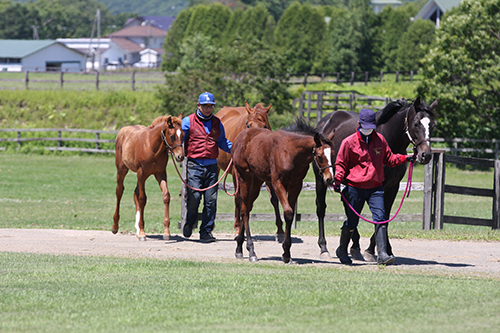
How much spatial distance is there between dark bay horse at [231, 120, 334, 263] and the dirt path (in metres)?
0.87

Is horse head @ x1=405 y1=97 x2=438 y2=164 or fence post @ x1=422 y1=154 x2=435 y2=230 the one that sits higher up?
horse head @ x1=405 y1=97 x2=438 y2=164

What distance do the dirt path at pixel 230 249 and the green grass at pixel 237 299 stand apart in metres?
0.82

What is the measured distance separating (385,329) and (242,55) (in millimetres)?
28086

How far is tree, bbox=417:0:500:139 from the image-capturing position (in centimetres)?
2947

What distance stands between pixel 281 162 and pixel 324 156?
767 mm

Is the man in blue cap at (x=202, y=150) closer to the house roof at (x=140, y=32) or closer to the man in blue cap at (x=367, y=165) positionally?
the man in blue cap at (x=367, y=165)

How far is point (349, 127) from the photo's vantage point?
1017 cm

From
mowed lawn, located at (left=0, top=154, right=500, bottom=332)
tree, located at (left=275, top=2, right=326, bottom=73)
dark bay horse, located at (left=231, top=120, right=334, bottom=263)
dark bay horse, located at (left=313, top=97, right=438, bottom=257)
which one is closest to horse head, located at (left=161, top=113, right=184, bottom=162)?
dark bay horse, located at (left=231, top=120, right=334, bottom=263)

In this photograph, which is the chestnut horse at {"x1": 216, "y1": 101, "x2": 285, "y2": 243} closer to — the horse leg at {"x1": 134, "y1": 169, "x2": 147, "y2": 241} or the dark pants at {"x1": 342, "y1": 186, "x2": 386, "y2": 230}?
the horse leg at {"x1": 134, "y1": 169, "x2": 147, "y2": 241}

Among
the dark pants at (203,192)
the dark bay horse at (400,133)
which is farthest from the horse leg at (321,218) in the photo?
the dark pants at (203,192)

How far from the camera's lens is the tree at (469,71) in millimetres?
29469

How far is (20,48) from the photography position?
80750 millimetres

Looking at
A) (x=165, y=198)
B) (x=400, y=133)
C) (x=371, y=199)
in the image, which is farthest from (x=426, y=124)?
(x=165, y=198)

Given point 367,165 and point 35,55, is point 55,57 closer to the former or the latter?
point 35,55
